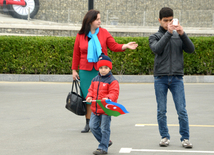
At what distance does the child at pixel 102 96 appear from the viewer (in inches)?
204

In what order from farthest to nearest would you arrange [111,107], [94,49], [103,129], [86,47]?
[86,47]
[94,49]
[103,129]
[111,107]

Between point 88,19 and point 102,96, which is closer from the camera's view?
point 102,96

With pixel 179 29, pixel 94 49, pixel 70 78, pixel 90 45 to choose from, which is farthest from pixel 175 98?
pixel 70 78

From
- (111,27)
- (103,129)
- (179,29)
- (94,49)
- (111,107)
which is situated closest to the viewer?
(111,107)

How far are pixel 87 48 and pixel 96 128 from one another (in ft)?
5.46

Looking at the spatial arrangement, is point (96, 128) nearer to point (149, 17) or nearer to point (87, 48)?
point (87, 48)

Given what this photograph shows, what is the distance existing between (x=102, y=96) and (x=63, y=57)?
9.99 meters

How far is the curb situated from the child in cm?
901

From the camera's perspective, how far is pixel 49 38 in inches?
604

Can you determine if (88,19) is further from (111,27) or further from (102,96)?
(111,27)

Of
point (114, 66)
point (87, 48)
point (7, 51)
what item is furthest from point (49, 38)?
point (87, 48)

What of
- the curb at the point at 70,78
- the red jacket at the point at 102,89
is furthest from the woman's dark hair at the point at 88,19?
the curb at the point at 70,78

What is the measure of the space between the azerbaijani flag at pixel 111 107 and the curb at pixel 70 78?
9.26 metres

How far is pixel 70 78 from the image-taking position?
1455cm
